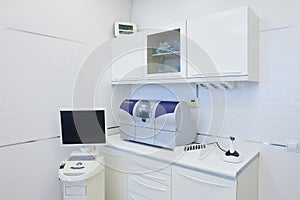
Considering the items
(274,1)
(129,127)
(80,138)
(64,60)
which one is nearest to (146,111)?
(129,127)

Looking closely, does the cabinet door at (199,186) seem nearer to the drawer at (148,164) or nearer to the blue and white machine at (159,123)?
the drawer at (148,164)

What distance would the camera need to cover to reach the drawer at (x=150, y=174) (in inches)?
65.3

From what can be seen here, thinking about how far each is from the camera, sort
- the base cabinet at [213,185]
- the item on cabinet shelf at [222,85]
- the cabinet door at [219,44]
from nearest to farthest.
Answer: the base cabinet at [213,185], the cabinet door at [219,44], the item on cabinet shelf at [222,85]

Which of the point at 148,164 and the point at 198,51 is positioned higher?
the point at 198,51

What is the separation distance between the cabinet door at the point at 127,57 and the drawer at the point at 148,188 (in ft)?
3.13

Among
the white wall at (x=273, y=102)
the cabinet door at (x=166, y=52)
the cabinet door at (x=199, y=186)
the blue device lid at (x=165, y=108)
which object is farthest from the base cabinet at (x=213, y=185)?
the cabinet door at (x=166, y=52)

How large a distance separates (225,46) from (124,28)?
127 cm

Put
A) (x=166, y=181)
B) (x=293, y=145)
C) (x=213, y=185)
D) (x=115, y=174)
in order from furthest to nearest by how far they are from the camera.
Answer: (x=115, y=174) → (x=166, y=181) → (x=293, y=145) → (x=213, y=185)

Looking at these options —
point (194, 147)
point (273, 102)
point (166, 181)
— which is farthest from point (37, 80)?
point (273, 102)

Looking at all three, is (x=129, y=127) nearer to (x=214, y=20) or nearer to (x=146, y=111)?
(x=146, y=111)

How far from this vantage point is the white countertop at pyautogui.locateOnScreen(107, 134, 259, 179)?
1398 mm

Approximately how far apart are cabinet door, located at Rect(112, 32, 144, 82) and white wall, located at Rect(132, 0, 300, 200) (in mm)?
798

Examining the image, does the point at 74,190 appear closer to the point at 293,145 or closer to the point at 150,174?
the point at 150,174

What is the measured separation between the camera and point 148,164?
177cm
